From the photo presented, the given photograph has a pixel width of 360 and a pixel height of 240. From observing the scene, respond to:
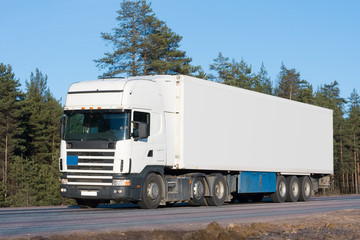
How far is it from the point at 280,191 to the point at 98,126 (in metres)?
11.2

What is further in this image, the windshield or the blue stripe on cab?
the blue stripe on cab

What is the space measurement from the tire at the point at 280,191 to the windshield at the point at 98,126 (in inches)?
417

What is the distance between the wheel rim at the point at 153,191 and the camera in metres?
18.8

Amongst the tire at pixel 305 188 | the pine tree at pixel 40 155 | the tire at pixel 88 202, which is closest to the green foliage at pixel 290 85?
the pine tree at pixel 40 155

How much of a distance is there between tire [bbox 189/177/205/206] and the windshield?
12.9 feet

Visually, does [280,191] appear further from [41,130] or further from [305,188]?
[41,130]

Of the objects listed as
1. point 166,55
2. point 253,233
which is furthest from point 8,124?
point 253,233

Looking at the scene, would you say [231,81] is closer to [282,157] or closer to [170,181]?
[282,157]

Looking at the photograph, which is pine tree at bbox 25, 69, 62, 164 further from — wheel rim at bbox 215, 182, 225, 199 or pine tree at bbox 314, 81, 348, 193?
wheel rim at bbox 215, 182, 225, 199

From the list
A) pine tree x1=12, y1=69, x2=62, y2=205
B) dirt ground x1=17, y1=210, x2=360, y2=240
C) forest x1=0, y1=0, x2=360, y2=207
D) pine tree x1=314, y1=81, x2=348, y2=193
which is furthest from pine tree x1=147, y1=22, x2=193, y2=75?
pine tree x1=314, y1=81, x2=348, y2=193

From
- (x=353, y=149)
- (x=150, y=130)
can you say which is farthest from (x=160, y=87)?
(x=353, y=149)

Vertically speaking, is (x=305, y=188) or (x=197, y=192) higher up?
(x=305, y=188)

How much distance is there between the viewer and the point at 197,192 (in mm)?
21047

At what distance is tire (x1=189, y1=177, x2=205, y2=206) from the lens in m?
20.9
